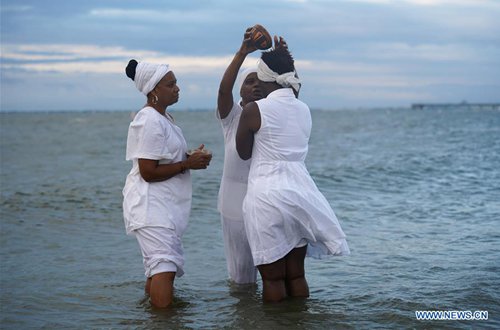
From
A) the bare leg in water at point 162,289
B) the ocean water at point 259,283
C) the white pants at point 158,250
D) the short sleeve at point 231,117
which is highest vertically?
the short sleeve at point 231,117

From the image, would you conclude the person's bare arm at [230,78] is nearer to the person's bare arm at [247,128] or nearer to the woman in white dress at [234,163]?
the woman in white dress at [234,163]

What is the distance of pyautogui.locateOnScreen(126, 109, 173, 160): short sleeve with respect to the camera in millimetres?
5215

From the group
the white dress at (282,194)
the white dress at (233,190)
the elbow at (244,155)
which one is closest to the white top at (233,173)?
the white dress at (233,190)

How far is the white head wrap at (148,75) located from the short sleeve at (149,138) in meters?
0.22

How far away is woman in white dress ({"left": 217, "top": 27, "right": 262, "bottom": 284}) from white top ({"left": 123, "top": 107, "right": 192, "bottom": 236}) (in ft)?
1.33

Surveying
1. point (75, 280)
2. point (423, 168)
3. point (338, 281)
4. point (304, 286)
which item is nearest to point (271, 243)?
point (304, 286)

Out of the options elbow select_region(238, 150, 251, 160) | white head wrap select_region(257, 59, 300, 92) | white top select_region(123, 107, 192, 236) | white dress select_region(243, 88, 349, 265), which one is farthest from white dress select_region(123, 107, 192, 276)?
white head wrap select_region(257, 59, 300, 92)

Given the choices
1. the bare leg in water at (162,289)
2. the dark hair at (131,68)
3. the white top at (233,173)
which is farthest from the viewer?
the white top at (233,173)

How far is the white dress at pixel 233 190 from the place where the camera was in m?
5.62

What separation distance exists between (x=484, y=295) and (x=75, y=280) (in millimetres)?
3900

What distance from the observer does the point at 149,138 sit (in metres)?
5.22

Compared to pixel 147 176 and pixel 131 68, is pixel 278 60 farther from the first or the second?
pixel 147 176

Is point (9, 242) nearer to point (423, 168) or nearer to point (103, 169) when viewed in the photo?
point (103, 169)

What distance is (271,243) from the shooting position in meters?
5.01
